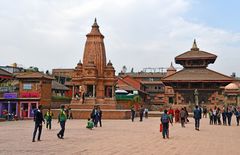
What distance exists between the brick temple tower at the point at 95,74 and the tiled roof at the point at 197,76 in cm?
1173

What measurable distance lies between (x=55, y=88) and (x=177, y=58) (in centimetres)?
2304

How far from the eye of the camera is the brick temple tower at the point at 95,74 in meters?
48.2

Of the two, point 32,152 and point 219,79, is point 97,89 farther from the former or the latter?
point 32,152

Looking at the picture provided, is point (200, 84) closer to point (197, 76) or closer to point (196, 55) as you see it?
point (197, 76)

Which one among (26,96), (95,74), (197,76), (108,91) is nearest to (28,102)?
(26,96)

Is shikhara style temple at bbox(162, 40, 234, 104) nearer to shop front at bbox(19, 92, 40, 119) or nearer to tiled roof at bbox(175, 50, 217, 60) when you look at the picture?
tiled roof at bbox(175, 50, 217, 60)

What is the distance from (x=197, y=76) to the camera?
58.4m

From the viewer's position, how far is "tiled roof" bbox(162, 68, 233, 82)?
5629 centimetres

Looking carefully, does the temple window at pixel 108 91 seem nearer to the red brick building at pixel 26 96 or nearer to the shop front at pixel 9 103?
the red brick building at pixel 26 96

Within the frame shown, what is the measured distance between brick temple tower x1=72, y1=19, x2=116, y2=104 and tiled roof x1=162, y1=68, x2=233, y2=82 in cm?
1173

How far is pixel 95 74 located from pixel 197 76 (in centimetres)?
1924

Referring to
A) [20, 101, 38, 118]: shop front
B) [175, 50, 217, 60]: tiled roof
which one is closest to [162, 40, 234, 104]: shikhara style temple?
[175, 50, 217, 60]: tiled roof

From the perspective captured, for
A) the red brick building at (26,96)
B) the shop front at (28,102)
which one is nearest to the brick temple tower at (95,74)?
the red brick building at (26,96)

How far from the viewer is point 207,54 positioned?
207 feet
